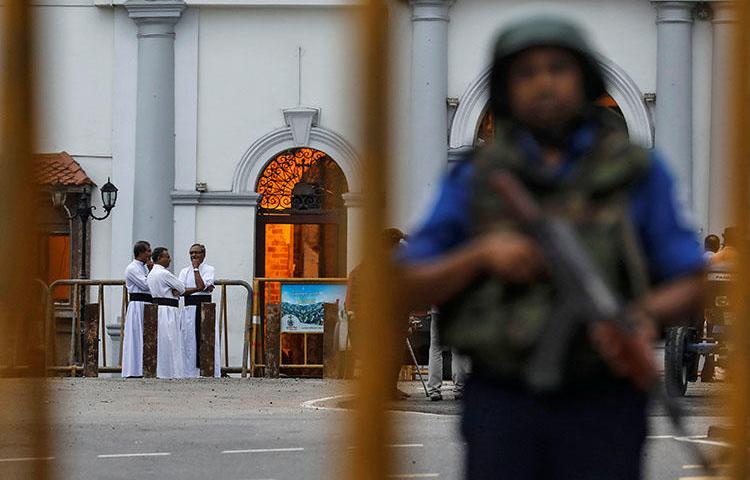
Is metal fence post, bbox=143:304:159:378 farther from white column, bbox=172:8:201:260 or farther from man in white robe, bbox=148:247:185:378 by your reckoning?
white column, bbox=172:8:201:260

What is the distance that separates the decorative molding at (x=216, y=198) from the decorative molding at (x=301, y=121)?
33.4 inches

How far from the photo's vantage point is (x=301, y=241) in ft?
82.1

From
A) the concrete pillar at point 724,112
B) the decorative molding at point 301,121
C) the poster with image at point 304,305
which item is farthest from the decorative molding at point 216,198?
the concrete pillar at point 724,112

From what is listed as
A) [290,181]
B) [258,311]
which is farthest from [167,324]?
[290,181]

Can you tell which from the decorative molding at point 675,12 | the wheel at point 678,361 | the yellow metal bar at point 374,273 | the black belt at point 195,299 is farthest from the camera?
the decorative molding at point 675,12

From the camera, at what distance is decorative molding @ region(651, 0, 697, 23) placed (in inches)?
961

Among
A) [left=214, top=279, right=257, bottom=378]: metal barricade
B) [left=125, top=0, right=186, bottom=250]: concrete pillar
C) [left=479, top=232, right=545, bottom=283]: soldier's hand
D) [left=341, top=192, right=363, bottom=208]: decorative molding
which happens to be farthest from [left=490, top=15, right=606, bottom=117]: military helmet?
[left=125, top=0, right=186, bottom=250]: concrete pillar

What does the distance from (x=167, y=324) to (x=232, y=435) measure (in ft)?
27.0

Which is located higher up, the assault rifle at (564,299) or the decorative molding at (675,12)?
the decorative molding at (675,12)

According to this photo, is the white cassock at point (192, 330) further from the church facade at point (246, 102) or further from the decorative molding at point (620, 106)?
the decorative molding at point (620, 106)

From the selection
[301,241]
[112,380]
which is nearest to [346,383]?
[112,380]

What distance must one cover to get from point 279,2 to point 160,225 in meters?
3.06

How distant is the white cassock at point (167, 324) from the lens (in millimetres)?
19875

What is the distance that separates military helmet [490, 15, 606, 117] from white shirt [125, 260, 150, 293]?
17.3 m
